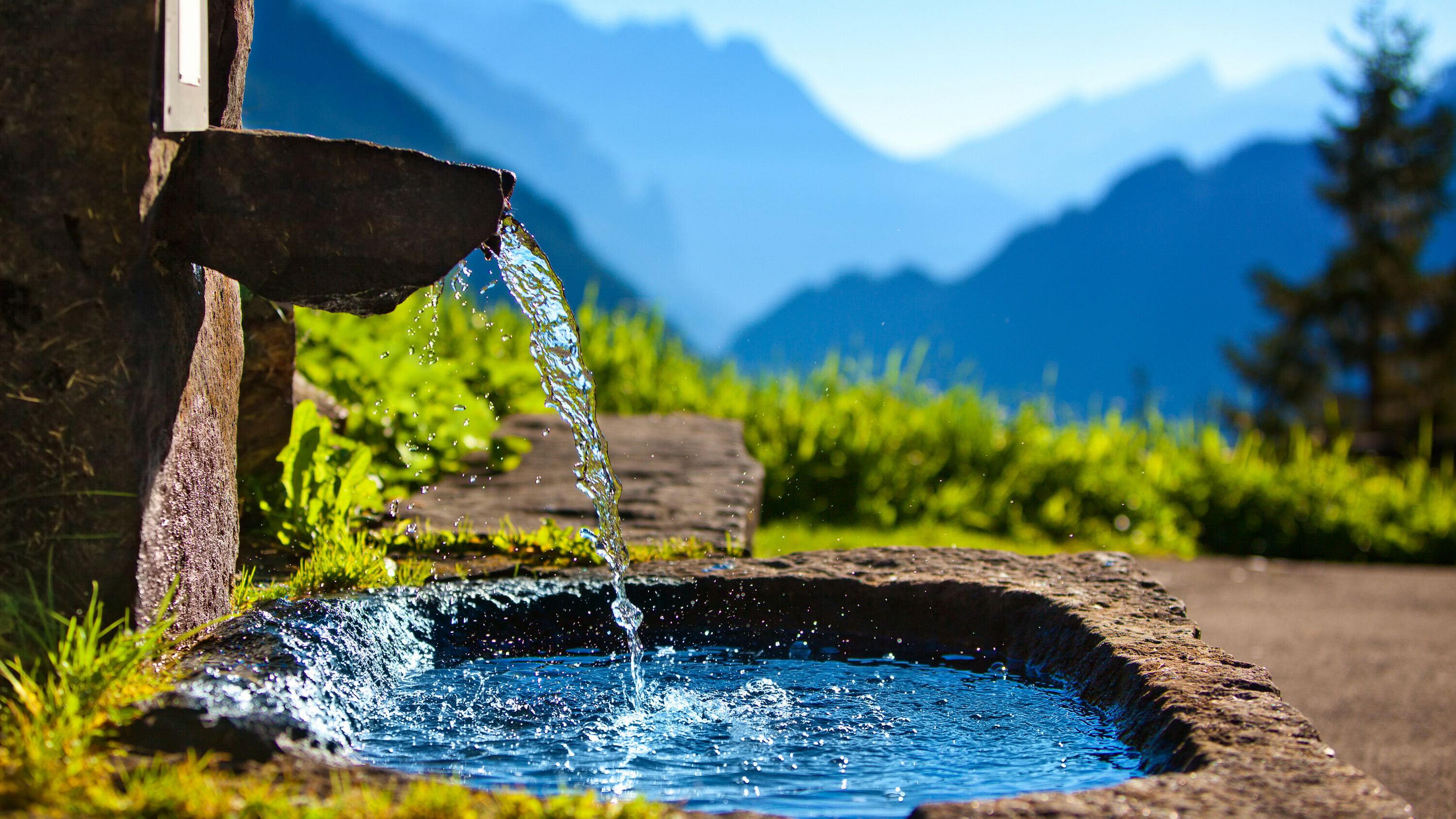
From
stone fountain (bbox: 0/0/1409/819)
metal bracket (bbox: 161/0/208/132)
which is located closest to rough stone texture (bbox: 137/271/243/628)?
stone fountain (bbox: 0/0/1409/819)

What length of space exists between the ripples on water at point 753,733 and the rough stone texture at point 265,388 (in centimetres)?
137

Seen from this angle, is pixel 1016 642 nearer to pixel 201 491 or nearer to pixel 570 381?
pixel 570 381

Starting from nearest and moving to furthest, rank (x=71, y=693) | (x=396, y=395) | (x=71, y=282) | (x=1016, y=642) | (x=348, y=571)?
(x=71, y=693) < (x=71, y=282) < (x=1016, y=642) < (x=348, y=571) < (x=396, y=395)

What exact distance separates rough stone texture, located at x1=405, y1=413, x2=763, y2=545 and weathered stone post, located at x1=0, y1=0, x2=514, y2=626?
1.60 m

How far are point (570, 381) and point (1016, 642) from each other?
1.43 metres

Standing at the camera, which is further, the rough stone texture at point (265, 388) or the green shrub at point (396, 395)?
the green shrub at point (396, 395)

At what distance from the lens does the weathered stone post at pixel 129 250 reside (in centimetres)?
202

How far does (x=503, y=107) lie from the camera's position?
432 ft

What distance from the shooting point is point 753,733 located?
2.28 m

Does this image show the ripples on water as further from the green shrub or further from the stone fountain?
the green shrub

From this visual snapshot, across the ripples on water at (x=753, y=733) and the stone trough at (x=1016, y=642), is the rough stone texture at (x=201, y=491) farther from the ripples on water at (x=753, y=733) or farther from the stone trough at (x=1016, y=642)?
the ripples on water at (x=753, y=733)

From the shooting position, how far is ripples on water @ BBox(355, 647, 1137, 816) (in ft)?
6.41

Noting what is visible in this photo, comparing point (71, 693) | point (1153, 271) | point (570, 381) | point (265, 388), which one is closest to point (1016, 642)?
point (570, 381)

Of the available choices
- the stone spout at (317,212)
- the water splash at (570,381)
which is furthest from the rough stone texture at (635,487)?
the stone spout at (317,212)
